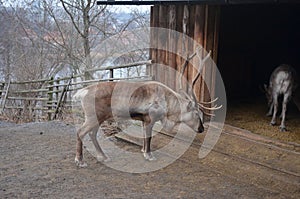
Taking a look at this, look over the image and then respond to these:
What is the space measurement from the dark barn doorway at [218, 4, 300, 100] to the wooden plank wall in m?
1.47

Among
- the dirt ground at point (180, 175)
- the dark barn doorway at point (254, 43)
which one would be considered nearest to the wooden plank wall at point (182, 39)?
the dirt ground at point (180, 175)

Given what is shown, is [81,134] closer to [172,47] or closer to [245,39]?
[172,47]

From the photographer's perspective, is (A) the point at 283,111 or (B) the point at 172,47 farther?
(B) the point at 172,47

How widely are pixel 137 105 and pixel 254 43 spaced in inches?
154

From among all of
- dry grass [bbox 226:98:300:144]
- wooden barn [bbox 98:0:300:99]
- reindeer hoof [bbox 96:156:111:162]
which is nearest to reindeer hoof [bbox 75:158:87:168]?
reindeer hoof [bbox 96:156:111:162]

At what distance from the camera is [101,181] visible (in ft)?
14.1

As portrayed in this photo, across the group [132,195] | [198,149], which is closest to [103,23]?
[198,149]

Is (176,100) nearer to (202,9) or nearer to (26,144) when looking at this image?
(202,9)

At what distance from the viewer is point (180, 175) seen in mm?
4453

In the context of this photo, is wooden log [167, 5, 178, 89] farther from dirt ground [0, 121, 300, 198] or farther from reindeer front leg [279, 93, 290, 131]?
reindeer front leg [279, 93, 290, 131]

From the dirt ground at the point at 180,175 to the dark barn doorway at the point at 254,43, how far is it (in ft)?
8.00

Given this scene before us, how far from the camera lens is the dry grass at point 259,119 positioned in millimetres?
5125

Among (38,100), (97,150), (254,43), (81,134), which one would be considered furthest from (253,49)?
(38,100)

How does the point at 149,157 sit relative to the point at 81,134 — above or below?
below
